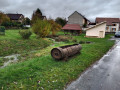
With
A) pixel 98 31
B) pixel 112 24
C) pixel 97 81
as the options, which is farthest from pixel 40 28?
pixel 112 24

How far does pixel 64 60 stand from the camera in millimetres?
6824

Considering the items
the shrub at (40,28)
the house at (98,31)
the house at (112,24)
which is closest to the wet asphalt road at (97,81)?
the shrub at (40,28)

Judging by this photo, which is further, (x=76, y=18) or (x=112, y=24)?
(x=112, y=24)

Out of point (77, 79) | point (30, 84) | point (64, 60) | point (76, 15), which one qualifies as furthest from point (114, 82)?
point (76, 15)

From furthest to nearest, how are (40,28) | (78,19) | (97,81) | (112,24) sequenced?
Answer: (112,24)
(78,19)
(40,28)
(97,81)

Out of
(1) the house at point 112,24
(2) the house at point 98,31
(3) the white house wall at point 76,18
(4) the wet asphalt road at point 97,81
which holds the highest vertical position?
(3) the white house wall at point 76,18

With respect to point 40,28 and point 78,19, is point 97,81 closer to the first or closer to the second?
point 40,28

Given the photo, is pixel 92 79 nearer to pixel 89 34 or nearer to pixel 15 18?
pixel 89 34

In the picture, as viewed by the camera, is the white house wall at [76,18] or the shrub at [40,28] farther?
the white house wall at [76,18]

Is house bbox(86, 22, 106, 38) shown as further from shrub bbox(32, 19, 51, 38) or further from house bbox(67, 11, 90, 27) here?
house bbox(67, 11, 90, 27)

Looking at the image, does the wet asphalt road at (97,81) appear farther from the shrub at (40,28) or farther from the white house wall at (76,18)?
the white house wall at (76,18)

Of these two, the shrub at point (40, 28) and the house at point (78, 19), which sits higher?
the house at point (78, 19)

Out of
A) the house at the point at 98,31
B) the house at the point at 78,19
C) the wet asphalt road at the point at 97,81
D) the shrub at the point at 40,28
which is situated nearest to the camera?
the wet asphalt road at the point at 97,81

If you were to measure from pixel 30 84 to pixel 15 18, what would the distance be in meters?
60.4
